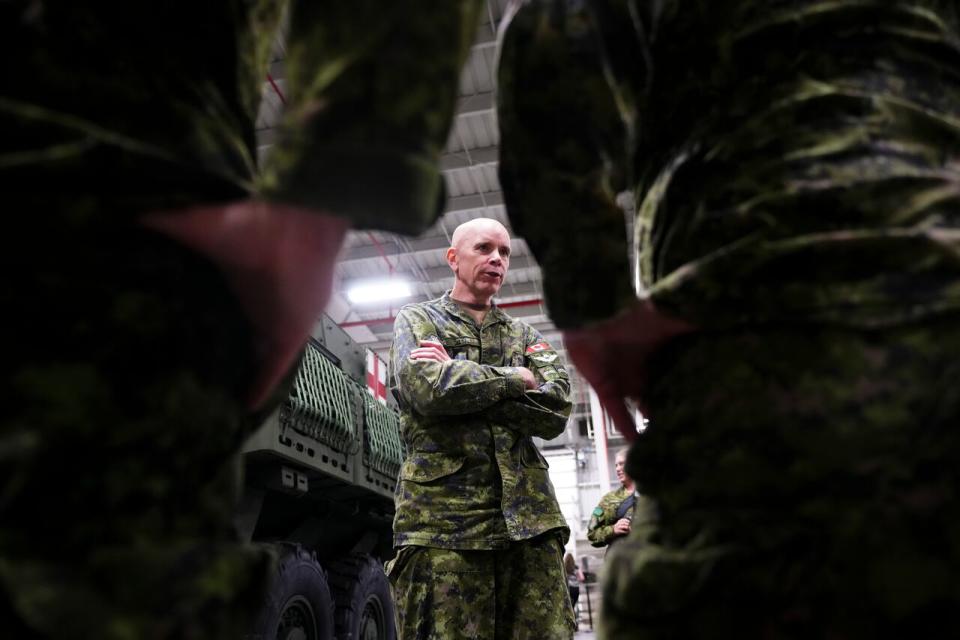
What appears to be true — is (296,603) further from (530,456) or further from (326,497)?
(530,456)

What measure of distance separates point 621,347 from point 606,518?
5.11 metres

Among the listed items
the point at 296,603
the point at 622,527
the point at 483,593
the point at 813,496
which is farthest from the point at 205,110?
the point at 622,527

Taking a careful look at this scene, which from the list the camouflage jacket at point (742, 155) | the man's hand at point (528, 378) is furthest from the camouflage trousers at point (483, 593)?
the camouflage jacket at point (742, 155)

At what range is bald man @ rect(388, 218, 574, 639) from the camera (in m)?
2.17

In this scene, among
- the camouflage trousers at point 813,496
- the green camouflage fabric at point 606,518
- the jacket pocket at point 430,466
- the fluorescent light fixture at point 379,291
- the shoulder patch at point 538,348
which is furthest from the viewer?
the fluorescent light fixture at point 379,291

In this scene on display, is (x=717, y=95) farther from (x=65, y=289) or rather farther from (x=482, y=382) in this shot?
(x=482, y=382)

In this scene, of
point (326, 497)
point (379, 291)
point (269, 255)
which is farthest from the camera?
point (379, 291)

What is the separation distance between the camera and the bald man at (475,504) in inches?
85.4

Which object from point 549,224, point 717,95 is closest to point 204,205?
point 549,224

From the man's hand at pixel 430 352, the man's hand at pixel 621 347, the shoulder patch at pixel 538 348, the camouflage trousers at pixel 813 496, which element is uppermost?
the shoulder patch at pixel 538 348

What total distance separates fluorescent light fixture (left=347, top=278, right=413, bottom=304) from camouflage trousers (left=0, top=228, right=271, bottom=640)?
11266 mm

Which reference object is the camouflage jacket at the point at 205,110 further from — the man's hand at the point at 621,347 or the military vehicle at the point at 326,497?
the military vehicle at the point at 326,497

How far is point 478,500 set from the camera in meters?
2.23

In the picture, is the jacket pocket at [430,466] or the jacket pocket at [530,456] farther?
the jacket pocket at [530,456]
